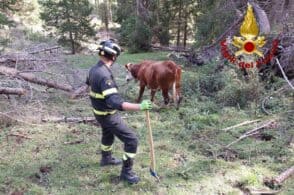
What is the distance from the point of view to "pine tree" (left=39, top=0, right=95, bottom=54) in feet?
62.7

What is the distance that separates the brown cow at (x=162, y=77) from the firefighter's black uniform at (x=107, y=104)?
3.32 m

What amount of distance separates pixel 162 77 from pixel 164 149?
7.75 ft

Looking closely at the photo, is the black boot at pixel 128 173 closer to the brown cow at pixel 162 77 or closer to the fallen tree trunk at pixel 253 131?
the fallen tree trunk at pixel 253 131

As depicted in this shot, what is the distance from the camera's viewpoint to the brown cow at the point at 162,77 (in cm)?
880

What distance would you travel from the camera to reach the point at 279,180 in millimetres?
5797

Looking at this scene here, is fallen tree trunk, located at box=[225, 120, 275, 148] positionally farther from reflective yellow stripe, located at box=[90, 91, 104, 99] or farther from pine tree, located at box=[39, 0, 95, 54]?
pine tree, located at box=[39, 0, 95, 54]

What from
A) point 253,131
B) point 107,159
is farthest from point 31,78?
point 253,131

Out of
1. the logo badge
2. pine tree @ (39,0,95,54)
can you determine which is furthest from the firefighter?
pine tree @ (39,0,95,54)

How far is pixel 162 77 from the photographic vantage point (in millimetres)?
8859

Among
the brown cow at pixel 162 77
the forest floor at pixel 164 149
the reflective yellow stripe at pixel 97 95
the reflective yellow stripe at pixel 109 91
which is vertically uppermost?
the reflective yellow stripe at pixel 109 91

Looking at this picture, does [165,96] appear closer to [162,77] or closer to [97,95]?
[162,77]

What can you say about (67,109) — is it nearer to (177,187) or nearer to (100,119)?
(100,119)

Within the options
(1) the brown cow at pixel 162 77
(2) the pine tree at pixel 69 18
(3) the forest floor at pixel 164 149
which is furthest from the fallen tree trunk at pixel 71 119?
(2) the pine tree at pixel 69 18

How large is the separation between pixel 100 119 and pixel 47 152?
1565 millimetres
